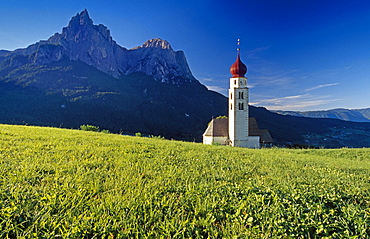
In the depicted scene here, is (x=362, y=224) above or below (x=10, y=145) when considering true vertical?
below

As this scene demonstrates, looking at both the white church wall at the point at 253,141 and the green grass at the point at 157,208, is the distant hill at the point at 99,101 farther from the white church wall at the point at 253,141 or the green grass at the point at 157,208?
the green grass at the point at 157,208

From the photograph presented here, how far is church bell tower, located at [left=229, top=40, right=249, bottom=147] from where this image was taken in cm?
3012

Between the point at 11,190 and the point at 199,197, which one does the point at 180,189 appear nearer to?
the point at 199,197

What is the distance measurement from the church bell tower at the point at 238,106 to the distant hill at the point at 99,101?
34.7 metres

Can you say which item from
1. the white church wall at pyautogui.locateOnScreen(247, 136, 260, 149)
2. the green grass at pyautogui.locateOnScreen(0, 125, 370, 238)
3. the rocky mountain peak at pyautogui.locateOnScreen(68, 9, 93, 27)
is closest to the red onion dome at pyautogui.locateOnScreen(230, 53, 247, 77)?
the white church wall at pyautogui.locateOnScreen(247, 136, 260, 149)

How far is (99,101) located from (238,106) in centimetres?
10010

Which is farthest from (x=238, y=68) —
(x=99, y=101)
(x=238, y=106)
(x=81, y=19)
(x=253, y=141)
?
(x=81, y=19)

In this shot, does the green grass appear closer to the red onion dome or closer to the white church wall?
the white church wall

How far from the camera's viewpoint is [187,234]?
6.50 ft

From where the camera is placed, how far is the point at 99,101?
11131 cm

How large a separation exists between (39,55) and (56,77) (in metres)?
36.3

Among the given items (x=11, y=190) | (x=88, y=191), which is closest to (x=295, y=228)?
(x=88, y=191)

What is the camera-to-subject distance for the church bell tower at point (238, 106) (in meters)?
30.1

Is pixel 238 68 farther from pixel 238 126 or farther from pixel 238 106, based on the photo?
pixel 238 126
